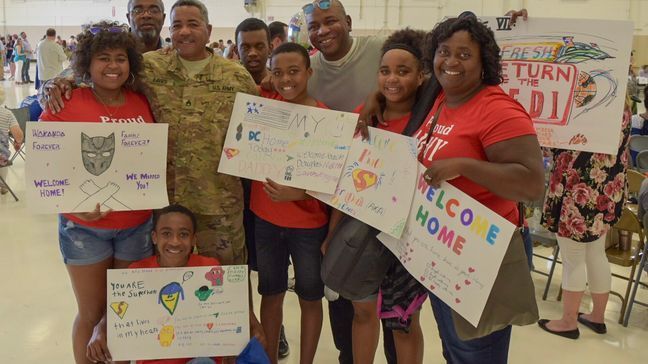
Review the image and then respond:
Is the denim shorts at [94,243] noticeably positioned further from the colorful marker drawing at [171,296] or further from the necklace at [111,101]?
the necklace at [111,101]

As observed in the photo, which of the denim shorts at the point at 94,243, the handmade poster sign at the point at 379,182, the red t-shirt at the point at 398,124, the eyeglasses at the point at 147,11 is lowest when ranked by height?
the denim shorts at the point at 94,243

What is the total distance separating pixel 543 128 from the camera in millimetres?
2629

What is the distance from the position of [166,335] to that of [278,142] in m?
0.91

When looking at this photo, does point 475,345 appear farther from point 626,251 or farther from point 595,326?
point 626,251

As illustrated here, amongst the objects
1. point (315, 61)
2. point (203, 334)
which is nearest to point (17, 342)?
point (203, 334)

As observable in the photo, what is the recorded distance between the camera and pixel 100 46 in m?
2.04

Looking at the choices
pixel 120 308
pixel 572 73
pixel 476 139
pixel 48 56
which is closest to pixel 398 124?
pixel 476 139

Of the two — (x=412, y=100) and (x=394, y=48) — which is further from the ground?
(x=394, y=48)

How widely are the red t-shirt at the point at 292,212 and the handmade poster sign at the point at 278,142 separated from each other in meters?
0.12

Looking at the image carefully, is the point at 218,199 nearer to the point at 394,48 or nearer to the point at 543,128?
the point at 394,48

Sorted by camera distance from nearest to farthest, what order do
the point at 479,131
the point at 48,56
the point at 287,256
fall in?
the point at 479,131 < the point at 287,256 < the point at 48,56

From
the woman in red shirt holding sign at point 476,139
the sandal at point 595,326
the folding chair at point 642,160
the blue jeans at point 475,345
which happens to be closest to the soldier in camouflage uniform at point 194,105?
the woman in red shirt holding sign at point 476,139

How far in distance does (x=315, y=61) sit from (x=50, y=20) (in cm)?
2415

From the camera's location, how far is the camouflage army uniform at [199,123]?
2119 mm
